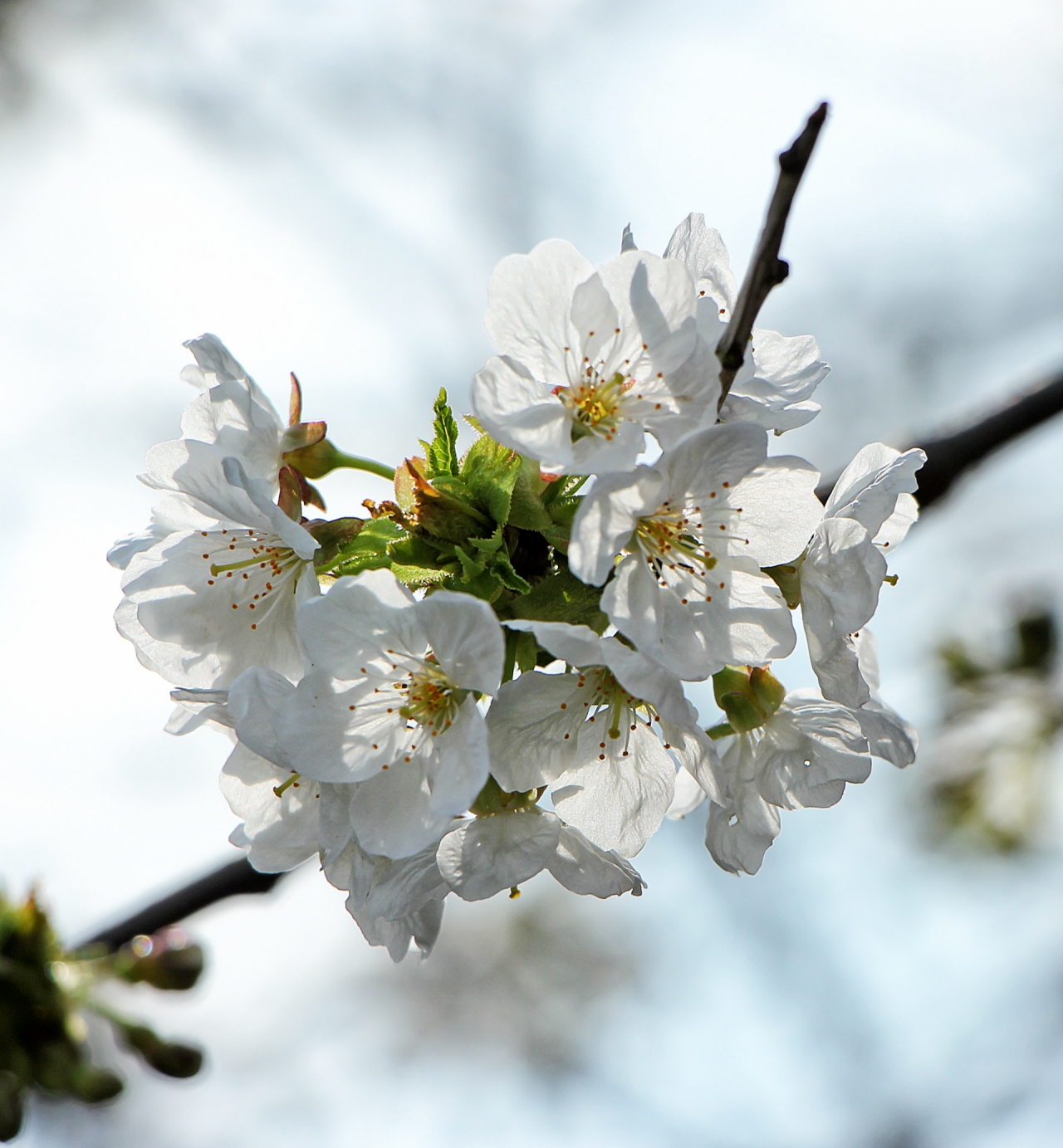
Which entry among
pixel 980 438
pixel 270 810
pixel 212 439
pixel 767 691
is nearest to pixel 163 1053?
pixel 270 810

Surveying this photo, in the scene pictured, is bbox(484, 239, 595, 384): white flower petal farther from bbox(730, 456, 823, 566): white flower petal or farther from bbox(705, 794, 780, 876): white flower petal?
bbox(705, 794, 780, 876): white flower petal

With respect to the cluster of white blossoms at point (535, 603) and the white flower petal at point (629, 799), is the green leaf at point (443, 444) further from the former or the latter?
the white flower petal at point (629, 799)

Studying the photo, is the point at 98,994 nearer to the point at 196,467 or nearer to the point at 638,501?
the point at 196,467

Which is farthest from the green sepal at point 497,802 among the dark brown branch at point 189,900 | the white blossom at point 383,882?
the dark brown branch at point 189,900

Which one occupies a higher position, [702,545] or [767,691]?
[702,545]

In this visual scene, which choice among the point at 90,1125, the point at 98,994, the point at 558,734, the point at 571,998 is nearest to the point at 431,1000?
the point at 571,998

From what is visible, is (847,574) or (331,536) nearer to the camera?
(847,574)

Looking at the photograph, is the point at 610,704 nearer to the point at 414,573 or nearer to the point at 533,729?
the point at 533,729
